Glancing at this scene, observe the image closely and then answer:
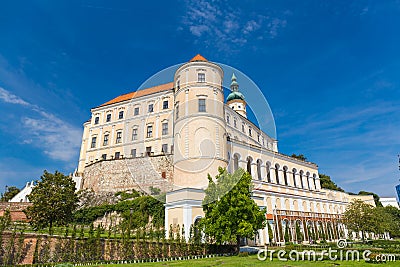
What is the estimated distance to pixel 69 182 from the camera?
2514cm

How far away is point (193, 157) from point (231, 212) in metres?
6.76

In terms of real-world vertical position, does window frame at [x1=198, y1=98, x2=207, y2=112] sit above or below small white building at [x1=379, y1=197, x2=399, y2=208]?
above

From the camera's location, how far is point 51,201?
74.9ft

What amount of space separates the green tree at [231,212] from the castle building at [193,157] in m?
4.60

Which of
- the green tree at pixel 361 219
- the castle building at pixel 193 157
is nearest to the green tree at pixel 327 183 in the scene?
the castle building at pixel 193 157

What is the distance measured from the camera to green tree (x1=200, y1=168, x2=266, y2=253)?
723 inches

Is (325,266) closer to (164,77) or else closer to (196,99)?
(164,77)

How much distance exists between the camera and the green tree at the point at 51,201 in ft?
73.0

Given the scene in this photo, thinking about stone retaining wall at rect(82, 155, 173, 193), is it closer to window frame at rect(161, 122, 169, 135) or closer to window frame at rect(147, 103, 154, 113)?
window frame at rect(161, 122, 169, 135)

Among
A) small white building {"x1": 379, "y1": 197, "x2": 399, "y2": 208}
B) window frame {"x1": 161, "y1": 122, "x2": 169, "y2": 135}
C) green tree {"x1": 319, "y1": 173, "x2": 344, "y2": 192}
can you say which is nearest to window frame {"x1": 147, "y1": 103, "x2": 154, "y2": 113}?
window frame {"x1": 161, "y1": 122, "x2": 169, "y2": 135}

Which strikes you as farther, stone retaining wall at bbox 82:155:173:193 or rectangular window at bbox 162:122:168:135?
rectangular window at bbox 162:122:168:135

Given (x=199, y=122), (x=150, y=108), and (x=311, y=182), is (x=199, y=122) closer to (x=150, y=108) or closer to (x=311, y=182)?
(x=150, y=108)

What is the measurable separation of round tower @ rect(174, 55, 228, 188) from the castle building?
10 cm

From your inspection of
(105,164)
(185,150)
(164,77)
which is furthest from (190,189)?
(105,164)
